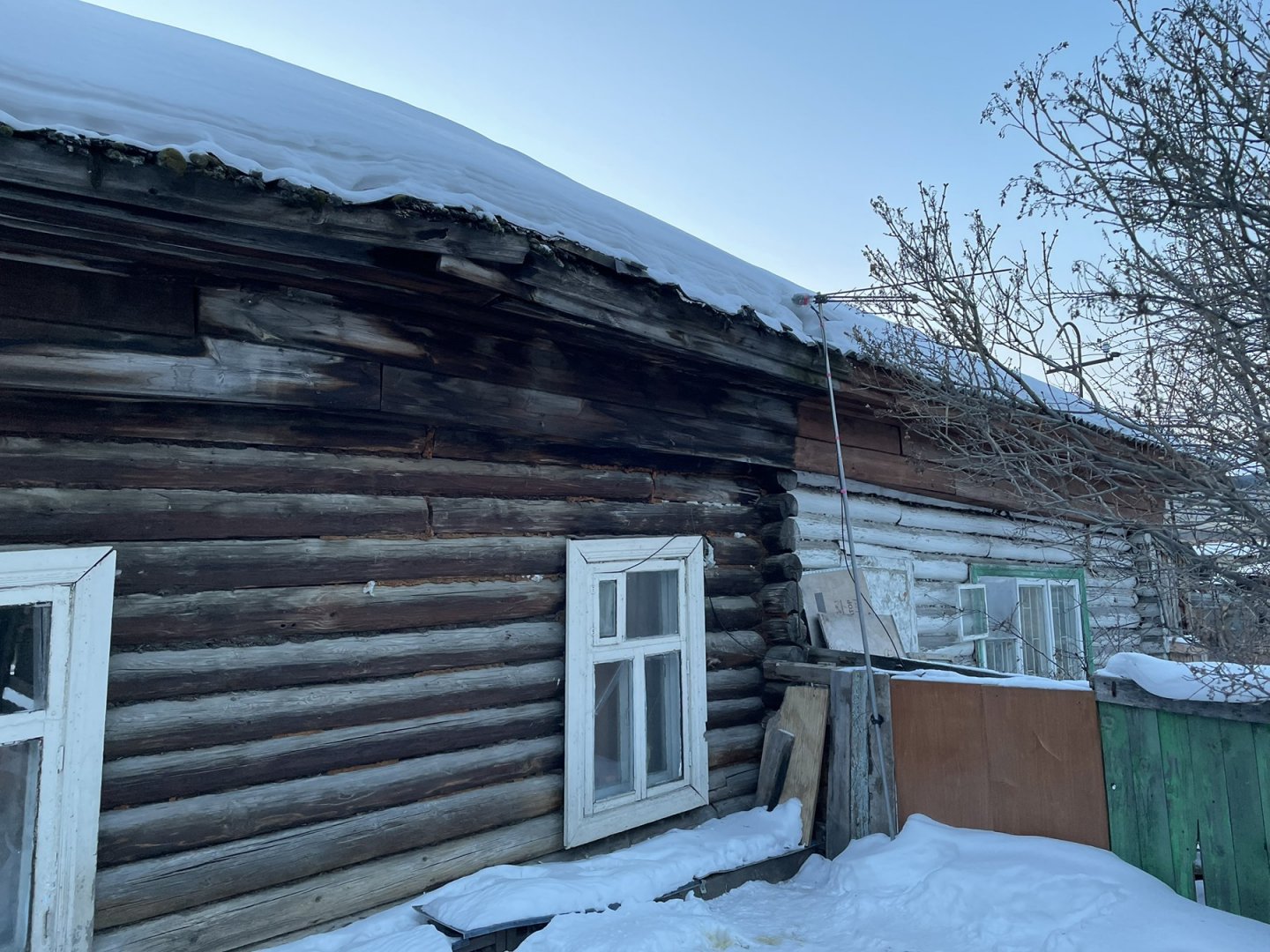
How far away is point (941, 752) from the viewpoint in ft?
14.9

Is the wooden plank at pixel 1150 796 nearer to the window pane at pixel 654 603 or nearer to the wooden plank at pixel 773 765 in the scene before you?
the wooden plank at pixel 773 765

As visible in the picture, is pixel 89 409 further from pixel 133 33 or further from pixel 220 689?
pixel 133 33

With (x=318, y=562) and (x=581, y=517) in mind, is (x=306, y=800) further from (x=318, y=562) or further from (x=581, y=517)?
(x=581, y=517)

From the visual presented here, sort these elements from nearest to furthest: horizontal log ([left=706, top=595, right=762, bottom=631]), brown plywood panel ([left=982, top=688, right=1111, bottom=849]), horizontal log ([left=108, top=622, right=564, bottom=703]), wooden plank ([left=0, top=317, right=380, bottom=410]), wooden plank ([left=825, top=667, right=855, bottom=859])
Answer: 1. wooden plank ([left=0, top=317, right=380, bottom=410])
2. horizontal log ([left=108, top=622, right=564, bottom=703])
3. brown plywood panel ([left=982, top=688, right=1111, bottom=849])
4. wooden plank ([left=825, top=667, right=855, bottom=859])
5. horizontal log ([left=706, top=595, right=762, bottom=631])

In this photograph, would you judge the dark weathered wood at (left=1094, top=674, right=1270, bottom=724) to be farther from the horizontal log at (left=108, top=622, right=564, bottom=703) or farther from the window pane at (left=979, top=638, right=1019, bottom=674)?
the window pane at (left=979, top=638, right=1019, bottom=674)

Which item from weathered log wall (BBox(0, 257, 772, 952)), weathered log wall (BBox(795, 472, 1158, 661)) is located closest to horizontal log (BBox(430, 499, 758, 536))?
weathered log wall (BBox(0, 257, 772, 952))

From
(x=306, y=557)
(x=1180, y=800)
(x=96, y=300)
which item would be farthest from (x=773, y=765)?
(x=96, y=300)

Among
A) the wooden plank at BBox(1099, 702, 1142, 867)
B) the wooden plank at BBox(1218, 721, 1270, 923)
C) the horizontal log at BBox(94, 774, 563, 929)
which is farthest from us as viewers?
the wooden plank at BBox(1099, 702, 1142, 867)

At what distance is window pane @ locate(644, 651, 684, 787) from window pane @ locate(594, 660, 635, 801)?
0.20 metres

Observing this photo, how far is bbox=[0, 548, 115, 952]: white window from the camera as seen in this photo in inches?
104

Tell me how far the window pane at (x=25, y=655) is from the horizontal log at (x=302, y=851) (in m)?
0.72

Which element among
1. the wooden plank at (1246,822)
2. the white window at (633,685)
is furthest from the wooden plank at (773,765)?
the wooden plank at (1246,822)

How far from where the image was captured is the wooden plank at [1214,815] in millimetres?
3525

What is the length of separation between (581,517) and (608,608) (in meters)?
0.59
